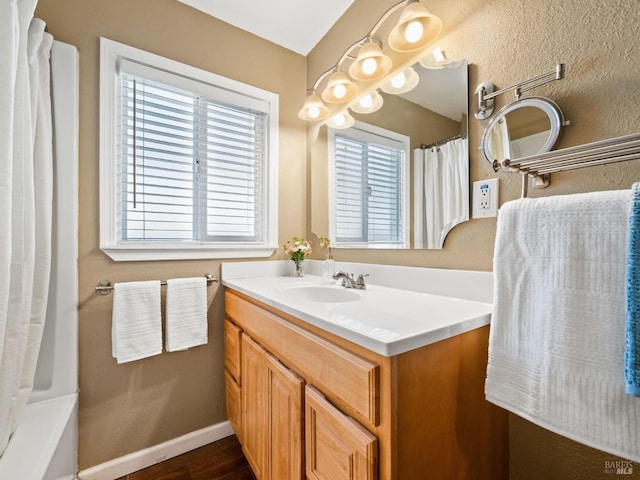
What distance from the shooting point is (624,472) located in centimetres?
69

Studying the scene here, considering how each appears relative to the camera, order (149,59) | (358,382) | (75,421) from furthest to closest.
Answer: (149,59) → (75,421) → (358,382)

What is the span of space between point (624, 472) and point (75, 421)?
1.91 metres

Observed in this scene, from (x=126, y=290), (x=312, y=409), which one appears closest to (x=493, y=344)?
(x=312, y=409)

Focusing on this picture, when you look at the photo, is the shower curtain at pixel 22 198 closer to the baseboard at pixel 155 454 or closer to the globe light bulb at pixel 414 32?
the baseboard at pixel 155 454

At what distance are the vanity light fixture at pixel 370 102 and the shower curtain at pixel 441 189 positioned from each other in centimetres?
36

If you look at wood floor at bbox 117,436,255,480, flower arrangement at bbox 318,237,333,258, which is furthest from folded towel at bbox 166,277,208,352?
flower arrangement at bbox 318,237,333,258

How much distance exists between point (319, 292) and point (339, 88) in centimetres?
106

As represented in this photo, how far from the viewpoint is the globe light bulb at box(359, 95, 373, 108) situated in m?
1.40

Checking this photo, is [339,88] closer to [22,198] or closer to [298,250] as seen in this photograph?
[298,250]

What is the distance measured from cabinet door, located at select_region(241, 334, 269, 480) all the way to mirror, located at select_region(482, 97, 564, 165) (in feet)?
3.57

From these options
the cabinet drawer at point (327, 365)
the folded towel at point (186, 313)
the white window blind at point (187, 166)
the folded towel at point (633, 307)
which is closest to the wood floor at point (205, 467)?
the folded towel at point (186, 313)

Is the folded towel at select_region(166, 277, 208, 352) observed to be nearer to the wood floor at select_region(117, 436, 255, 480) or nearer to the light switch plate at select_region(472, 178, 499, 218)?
the wood floor at select_region(117, 436, 255, 480)

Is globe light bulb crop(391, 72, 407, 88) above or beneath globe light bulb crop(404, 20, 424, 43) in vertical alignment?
beneath

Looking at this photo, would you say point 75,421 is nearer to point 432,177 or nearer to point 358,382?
point 358,382
